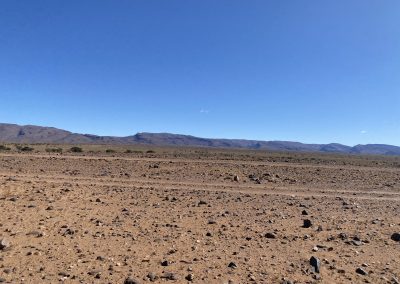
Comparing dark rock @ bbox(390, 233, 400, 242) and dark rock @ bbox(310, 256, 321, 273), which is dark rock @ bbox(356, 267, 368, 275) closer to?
dark rock @ bbox(310, 256, 321, 273)

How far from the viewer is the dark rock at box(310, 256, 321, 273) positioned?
6.87 metres

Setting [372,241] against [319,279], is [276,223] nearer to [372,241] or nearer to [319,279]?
[372,241]

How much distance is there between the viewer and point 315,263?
7008mm

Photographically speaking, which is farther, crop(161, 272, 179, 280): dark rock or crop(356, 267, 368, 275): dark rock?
crop(356, 267, 368, 275): dark rock

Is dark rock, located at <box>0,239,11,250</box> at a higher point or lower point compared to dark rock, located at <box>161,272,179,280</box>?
higher

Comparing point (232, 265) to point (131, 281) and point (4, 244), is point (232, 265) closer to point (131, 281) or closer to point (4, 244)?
point (131, 281)

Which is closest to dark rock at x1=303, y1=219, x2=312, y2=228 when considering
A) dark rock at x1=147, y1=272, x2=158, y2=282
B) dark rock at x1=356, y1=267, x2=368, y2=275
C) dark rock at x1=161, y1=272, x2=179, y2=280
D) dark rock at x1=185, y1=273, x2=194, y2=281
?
dark rock at x1=356, y1=267, x2=368, y2=275

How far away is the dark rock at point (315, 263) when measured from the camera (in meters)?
6.87

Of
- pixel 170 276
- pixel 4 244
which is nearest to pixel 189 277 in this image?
pixel 170 276

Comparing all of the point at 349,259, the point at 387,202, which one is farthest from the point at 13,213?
the point at 387,202

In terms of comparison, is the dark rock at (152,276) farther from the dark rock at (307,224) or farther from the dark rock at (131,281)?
the dark rock at (307,224)

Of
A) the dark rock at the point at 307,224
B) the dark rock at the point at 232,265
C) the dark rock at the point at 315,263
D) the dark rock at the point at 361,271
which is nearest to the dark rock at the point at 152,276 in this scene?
the dark rock at the point at 232,265

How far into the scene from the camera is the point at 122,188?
50.9ft

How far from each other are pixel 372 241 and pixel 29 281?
21.5ft
